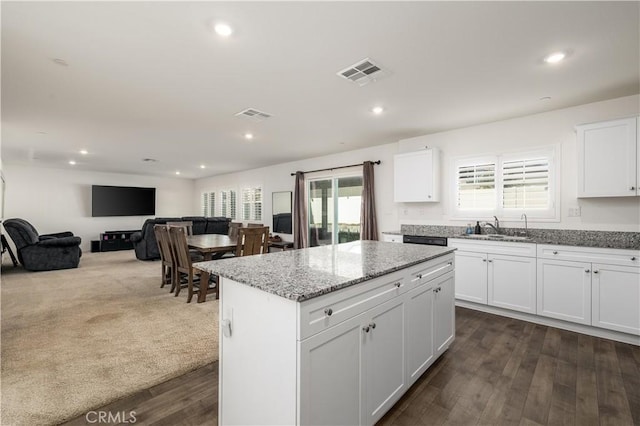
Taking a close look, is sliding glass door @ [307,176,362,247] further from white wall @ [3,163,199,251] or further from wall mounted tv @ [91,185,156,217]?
white wall @ [3,163,199,251]

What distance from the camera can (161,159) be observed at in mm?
6887

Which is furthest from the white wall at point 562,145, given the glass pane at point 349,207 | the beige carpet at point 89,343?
the beige carpet at point 89,343

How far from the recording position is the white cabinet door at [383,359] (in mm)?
1604

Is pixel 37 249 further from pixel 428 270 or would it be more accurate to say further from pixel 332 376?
pixel 428 270

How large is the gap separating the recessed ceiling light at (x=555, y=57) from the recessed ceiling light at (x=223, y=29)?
251 centimetres

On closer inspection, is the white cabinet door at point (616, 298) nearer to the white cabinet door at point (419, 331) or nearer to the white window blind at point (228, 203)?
the white cabinet door at point (419, 331)

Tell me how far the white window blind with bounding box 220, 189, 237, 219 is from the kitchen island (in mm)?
7546

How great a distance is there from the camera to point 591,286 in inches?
116

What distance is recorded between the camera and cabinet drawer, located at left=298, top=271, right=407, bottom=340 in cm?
126

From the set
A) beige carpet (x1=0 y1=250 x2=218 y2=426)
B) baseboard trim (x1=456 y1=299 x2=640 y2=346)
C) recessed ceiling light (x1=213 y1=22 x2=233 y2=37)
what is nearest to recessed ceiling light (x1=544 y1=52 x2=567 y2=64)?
recessed ceiling light (x1=213 y1=22 x2=233 y2=37)

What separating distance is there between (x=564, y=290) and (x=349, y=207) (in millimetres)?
3662

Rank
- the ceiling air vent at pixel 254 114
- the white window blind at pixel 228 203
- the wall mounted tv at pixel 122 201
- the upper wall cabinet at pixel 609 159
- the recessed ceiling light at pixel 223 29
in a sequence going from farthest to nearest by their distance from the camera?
the white window blind at pixel 228 203 → the wall mounted tv at pixel 122 201 → the ceiling air vent at pixel 254 114 → the upper wall cabinet at pixel 609 159 → the recessed ceiling light at pixel 223 29

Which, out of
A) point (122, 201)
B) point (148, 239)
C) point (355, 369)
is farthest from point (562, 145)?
point (122, 201)

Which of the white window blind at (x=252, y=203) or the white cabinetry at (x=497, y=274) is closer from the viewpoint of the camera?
the white cabinetry at (x=497, y=274)
